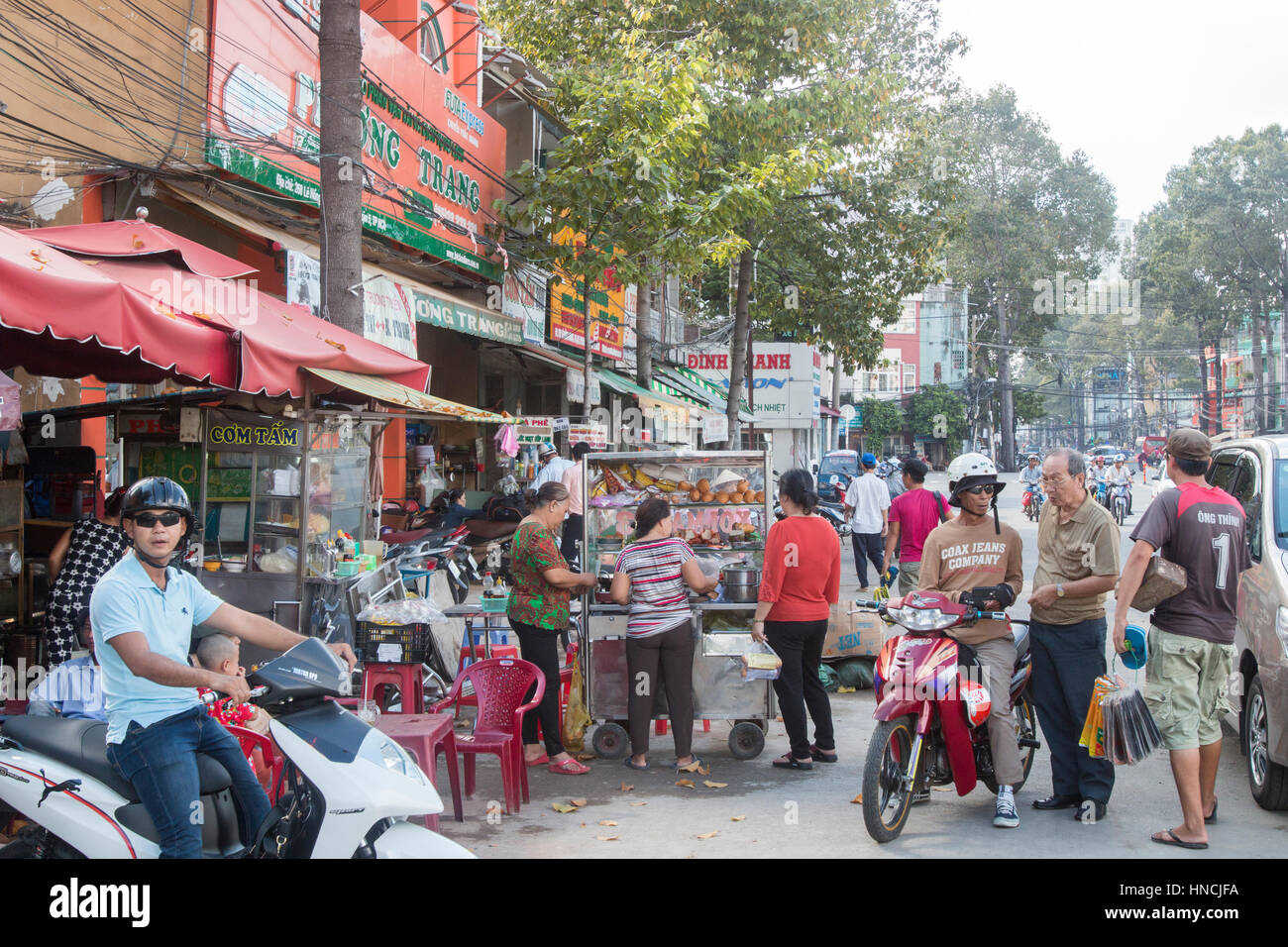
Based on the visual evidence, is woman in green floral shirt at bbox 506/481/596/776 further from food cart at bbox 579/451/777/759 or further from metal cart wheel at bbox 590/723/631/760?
food cart at bbox 579/451/777/759

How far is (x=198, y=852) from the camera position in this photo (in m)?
3.53

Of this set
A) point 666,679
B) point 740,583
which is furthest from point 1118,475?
point 666,679

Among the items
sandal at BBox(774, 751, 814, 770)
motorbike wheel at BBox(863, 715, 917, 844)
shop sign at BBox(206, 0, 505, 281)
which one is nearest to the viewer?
motorbike wheel at BBox(863, 715, 917, 844)

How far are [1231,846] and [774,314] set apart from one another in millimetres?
18710

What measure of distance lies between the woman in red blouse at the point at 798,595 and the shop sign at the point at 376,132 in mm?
4620

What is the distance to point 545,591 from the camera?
6.40 meters

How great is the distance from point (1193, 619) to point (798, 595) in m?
2.25

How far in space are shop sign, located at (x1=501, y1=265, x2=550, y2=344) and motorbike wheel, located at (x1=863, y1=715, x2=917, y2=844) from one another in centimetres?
1213

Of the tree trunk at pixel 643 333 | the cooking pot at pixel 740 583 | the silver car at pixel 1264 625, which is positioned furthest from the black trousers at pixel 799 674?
the tree trunk at pixel 643 333

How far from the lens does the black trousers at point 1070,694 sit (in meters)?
5.41

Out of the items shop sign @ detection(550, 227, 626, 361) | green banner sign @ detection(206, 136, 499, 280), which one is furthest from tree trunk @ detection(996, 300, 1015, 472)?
green banner sign @ detection(206, 136, 499, 280)

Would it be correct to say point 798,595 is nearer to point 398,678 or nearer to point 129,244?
point 398,678

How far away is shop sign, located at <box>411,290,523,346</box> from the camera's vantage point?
13180 mm

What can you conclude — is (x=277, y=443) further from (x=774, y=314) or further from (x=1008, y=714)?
(x=774, y=314)
